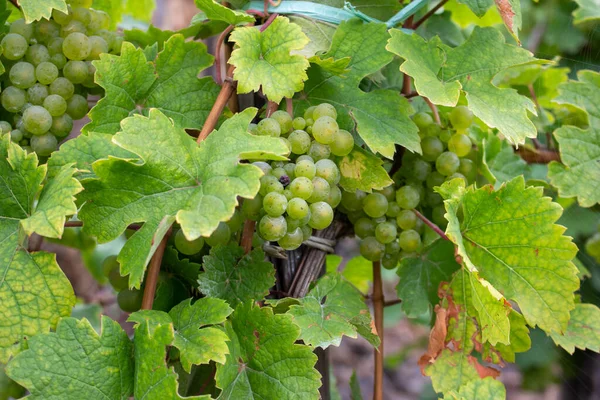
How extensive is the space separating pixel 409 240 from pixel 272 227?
307 mm

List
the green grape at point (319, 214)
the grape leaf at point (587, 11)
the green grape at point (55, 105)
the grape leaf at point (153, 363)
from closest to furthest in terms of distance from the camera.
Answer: the grape leaf at point (153, 363) → the green grape at point (319, 214) → the green grape at point (55, 105) → the grape leaf at point (587, 11)

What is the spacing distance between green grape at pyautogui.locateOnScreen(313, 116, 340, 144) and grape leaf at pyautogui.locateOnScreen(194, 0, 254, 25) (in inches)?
7.1

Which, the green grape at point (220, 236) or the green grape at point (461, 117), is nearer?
the green grape at point (220, 236)

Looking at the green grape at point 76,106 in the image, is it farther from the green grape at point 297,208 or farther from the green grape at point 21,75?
the green grape at point 297,208

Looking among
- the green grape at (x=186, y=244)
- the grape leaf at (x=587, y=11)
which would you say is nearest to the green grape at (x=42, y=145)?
the green grape at (x=186, y=244)

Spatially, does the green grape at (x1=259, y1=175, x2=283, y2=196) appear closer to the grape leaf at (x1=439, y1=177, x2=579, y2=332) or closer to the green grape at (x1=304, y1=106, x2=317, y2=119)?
the green grape at (x1=304, y1=106, x2=317, y2=119)

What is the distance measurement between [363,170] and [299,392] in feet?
1.07

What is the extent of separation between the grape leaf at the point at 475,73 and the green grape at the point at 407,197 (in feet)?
0.58

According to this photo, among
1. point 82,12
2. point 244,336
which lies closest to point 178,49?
point 82,12

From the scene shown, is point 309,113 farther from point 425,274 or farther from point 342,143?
point 425,274

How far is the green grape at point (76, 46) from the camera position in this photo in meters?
0.87

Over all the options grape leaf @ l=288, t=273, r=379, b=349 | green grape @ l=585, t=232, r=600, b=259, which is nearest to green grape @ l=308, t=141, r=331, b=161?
grape leaf @ l=288, t=273, r=379, b=349

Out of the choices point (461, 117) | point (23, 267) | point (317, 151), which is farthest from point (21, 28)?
point (461, 117)

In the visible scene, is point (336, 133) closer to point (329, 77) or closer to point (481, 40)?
point (329, 77)
